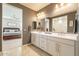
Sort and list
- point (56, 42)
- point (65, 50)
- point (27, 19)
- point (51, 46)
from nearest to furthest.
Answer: point (65, 50) < point (27, 19) < point (56, 42) < point (51, 46)

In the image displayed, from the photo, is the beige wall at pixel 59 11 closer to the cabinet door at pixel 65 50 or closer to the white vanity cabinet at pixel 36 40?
the cabinet door at pixel 65 50

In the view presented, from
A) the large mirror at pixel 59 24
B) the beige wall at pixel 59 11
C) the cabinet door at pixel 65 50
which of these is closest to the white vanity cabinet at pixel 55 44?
the cabinet door at pixel 65 50

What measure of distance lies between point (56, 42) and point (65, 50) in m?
0.29

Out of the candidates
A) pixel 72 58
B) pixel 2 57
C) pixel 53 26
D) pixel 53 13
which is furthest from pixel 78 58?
pixel 2 57

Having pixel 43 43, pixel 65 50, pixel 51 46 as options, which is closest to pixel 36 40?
pixel 43 43

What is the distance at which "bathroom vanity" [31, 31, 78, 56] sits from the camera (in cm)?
159

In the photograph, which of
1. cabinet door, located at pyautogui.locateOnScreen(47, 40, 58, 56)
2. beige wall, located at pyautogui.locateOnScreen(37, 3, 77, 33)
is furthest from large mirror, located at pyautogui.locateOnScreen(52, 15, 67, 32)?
cabinet door, located at pyautogui.locateOnScreen(47, 40, 58, 56)

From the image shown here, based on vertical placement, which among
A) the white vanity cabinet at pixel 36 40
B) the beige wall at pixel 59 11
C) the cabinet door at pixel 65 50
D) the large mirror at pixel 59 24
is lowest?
the cabinet door at pixel 65 50

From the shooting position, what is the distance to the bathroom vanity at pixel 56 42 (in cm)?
159

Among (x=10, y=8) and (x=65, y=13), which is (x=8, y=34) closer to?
(x=10, y=8)

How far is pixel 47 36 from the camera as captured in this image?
2111 mm

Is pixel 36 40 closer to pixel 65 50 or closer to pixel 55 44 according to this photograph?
pixel 55 44

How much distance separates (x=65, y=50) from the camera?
66.2 inches

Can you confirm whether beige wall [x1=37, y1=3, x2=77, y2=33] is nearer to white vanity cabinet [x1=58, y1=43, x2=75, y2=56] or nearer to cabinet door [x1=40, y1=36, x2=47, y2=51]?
white vanity cabinet [x1=58, y1=43, x2=75, y2=56]
